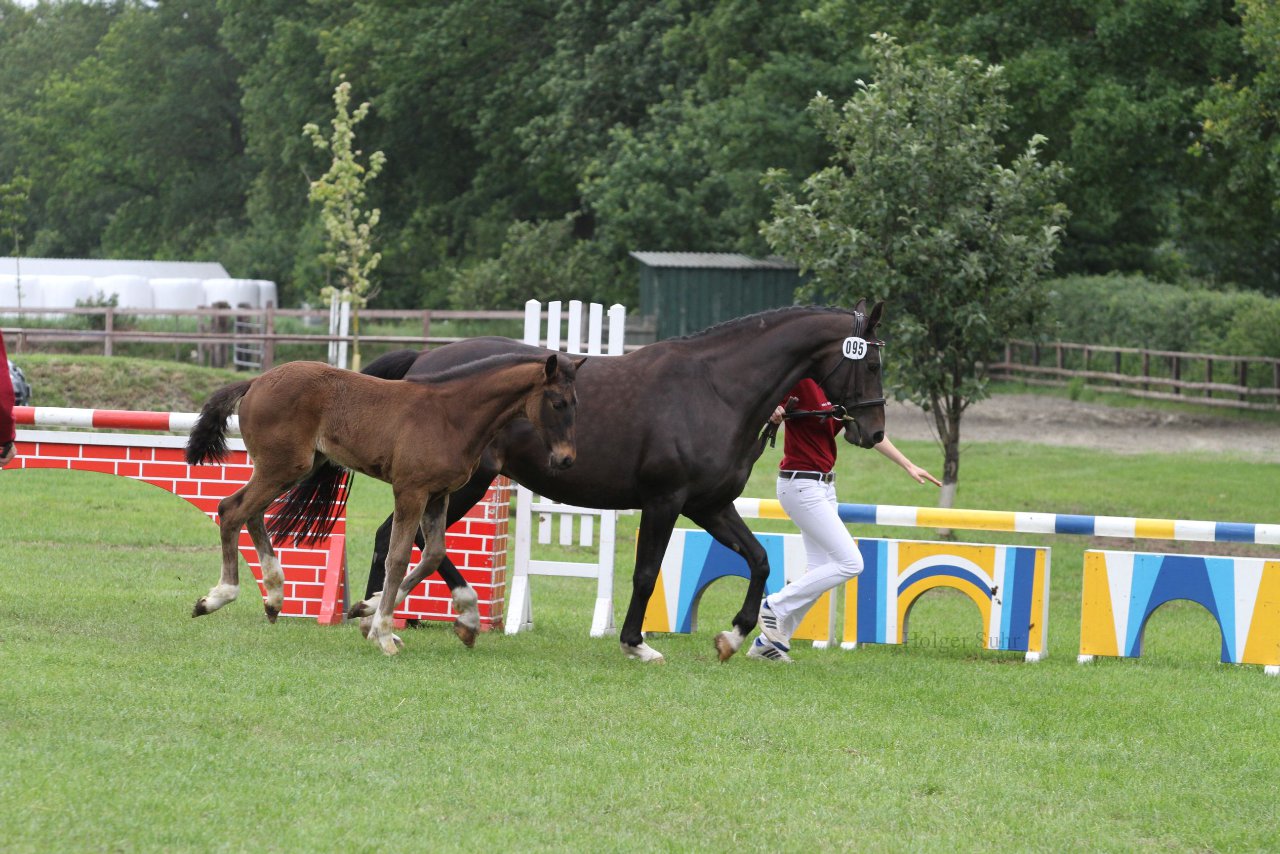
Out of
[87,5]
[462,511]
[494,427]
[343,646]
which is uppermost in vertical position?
[87,5]

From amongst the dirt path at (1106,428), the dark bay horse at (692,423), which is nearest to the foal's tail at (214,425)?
the dark bay horse at (692,423)

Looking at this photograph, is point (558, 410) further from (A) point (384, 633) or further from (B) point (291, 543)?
(B) point (291, 543)

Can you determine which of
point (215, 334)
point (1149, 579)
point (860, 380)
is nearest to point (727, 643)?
point (860, 380)

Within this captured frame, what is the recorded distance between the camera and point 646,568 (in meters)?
9.21

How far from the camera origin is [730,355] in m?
9.20

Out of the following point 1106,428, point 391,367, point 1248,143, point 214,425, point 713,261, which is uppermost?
point 1248,143

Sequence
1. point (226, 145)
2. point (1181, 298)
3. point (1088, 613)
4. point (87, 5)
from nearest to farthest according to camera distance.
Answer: point (1088, 613)
point (1181, 298)
point (226, 145)
point (87, 5)

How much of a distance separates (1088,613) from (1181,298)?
25204 mm

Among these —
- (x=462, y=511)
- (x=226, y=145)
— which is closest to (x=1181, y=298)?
(x=462, y=511)

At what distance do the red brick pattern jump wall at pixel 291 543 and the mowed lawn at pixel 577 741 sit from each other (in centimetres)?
36

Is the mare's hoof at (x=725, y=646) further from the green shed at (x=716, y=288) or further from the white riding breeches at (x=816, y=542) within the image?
the green shed at (x=716, y=288)

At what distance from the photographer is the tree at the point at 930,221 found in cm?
1684

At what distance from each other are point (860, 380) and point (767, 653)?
5.64ft

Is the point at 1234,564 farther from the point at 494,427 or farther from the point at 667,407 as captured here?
the point at 494,427
